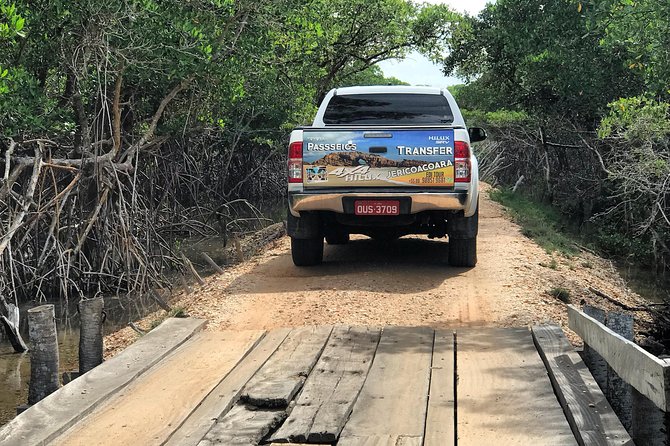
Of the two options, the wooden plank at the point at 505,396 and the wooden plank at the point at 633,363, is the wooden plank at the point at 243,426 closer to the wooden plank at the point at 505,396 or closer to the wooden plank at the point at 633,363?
the wooden plank at the point at 505,396

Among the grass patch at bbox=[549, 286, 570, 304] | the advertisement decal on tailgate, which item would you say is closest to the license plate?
the advertisement decal on tailgate

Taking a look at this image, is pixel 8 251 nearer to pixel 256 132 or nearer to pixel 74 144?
pixel 74 144

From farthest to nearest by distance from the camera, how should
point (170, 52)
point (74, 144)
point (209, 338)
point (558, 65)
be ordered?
1. point (558, 65)
2. point (74, 144)
3. point (170, 52)
4. point (209, 338)

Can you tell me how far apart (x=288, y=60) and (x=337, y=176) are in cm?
914

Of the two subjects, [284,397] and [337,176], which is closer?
[284,397]

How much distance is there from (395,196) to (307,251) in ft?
5.42

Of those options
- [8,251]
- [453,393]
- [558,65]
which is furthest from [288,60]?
[453,393]

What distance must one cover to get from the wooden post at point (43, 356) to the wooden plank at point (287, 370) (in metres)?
1.71

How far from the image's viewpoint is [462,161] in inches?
346

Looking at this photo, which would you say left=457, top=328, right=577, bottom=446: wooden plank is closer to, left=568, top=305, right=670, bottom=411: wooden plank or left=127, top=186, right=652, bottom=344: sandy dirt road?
left=568, top=305, right=670, bottom=411: wooden plank

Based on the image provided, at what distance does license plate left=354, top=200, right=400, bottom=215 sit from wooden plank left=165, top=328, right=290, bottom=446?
276cm

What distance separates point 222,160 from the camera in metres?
21.2

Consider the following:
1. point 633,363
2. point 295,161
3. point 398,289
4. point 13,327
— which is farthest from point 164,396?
point 13,327

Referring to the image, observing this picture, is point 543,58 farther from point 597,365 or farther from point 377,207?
point 597,365
